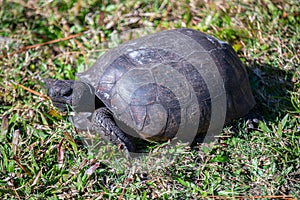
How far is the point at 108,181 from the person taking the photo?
3828 mm

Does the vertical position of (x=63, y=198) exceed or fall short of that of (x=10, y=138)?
it falls short

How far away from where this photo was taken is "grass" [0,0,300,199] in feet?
12.3

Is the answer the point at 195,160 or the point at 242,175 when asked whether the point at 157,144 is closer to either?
the point at 195,160

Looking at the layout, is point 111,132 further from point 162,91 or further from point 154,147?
point 162,91

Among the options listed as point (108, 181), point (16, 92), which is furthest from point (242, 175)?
point (16, 92)

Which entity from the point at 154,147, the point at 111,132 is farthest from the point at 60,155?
the point at 154,147

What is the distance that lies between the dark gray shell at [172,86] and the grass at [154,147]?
0.28 m

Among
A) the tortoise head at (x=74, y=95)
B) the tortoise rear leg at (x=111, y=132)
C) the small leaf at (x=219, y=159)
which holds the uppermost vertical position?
the tortoise head at (x=74, y=95)

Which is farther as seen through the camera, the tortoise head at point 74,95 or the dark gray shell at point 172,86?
the tortoise head at point 74,95

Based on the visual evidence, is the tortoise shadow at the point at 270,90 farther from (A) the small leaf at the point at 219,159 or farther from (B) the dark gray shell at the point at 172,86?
(A) the small leaf at the point at 219,159

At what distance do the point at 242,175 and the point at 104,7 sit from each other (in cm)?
342

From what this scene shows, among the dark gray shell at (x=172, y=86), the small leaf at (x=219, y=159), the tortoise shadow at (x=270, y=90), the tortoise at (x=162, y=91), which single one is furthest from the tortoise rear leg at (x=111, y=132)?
the tortoise shadow at (x=270, y=90)

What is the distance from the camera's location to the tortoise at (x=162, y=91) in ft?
12.5

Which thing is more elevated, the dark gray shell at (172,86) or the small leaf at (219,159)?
the dark gray shell at (172,86)
